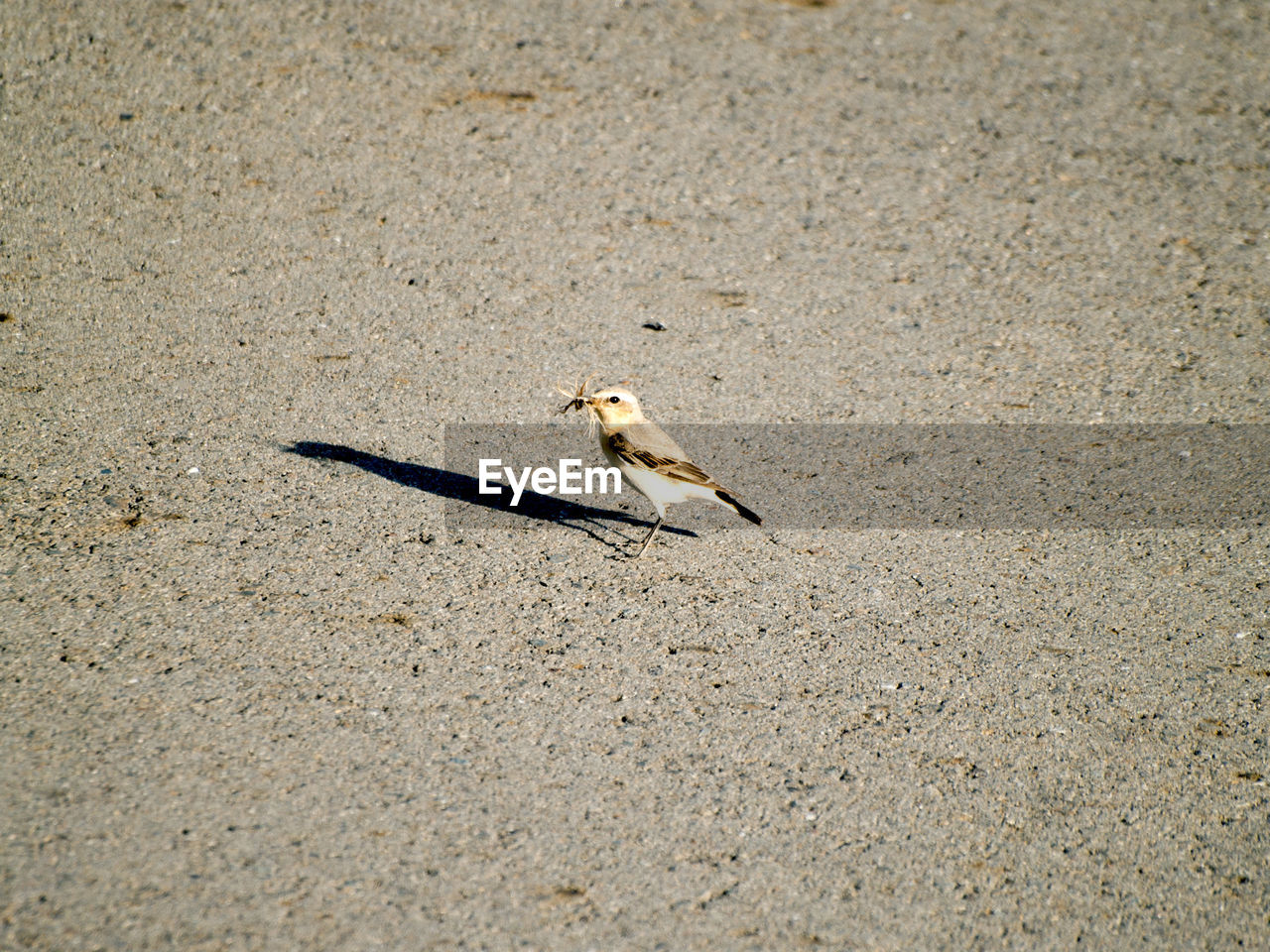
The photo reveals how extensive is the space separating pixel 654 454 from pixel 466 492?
0.93m

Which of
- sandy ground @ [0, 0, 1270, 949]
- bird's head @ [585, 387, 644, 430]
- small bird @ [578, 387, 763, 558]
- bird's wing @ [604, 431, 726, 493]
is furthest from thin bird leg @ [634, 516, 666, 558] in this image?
bird's head @ [585, 387, 644, 430]

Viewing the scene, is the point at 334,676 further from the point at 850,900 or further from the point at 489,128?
the point at 489,128

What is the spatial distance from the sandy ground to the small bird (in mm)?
246

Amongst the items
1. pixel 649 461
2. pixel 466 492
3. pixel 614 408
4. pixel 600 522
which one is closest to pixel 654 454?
pixel 649 461

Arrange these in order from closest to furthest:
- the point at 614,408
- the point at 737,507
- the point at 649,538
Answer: the point at 737,507 < the point at 649,538 < the point at 614,408

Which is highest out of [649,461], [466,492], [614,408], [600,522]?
[614,408]

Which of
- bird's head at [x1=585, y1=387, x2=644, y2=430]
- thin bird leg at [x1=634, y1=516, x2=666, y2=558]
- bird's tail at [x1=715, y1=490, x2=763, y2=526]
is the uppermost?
bird's head at [x1=585, y1=387, x2=644, y2=430]

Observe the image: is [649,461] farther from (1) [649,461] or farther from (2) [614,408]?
(2) [614,408]

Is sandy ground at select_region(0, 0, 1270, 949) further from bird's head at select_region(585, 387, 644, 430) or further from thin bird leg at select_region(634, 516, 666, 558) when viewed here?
bird's head at select_region(585, 387, 644, 430)

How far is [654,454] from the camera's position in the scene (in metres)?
5.00

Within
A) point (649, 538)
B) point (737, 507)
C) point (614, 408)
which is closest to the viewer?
point (737, 507)

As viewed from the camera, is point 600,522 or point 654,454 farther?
point 600,522

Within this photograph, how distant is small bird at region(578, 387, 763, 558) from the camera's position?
4980 mm

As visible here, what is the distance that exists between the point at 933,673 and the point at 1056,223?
4482 mm
